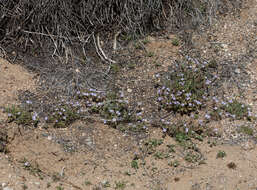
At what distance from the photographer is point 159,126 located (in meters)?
5.34

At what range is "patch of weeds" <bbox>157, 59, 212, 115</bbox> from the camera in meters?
5.48

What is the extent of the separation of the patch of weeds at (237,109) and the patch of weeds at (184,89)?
35 cm

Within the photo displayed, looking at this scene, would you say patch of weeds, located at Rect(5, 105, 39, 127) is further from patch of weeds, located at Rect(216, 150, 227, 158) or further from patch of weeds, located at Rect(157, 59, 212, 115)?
→ patch of weeds, located at Rect(216, 150, 227, 158)

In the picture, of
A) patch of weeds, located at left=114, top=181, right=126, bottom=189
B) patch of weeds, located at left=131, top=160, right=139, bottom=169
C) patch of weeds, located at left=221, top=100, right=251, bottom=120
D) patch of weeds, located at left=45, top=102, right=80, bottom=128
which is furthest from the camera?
patch of weeds, located at left=221, top=100, right=251, bottom=120

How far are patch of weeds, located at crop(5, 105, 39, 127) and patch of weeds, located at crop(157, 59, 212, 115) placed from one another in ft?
5.78

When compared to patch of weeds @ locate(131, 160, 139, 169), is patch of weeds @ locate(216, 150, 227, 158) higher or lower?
higher

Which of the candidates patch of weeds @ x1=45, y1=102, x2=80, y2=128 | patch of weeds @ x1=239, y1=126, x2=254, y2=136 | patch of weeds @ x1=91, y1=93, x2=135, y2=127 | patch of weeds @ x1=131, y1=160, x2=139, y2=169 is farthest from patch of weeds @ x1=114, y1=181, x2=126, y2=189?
patch of weeds @ x1=239, y1=126, x2=254, y2=136

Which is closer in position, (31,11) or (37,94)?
(37,94)

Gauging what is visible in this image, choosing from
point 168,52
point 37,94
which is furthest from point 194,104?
point 37,94

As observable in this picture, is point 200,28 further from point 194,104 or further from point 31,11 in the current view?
point 31,11

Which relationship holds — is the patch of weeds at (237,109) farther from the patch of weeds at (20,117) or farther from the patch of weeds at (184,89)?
the patch of weeds at (20,117)

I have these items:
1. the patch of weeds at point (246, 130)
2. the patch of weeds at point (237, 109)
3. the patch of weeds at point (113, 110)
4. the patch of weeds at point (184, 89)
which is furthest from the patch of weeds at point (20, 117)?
the patch of weeds at point (246, 130)

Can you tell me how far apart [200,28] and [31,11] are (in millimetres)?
2751

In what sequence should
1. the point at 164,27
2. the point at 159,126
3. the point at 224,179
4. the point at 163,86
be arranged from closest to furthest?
1. the point at 224,179
2. the point at 159,126
3. the point at 163,86
4. the point at 164,27
